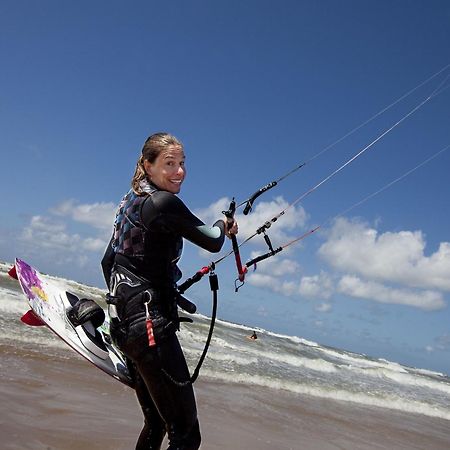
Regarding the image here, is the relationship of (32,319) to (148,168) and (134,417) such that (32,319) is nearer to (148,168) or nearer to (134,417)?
(148,168)

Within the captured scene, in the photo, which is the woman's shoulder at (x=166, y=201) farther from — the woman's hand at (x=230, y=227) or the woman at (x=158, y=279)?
the woman's hand at (x=230, y=227)

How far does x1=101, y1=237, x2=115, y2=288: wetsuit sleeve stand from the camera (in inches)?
136

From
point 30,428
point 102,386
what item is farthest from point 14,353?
point 30,428

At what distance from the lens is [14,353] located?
8172 mm

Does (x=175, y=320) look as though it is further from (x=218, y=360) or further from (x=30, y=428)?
(x=218, y=360)

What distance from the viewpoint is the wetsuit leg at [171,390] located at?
2.92 metres

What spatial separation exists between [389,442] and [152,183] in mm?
7200

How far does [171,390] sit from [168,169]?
1.37 m

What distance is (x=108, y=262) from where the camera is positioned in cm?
348

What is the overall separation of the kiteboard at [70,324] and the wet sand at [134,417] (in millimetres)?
1347

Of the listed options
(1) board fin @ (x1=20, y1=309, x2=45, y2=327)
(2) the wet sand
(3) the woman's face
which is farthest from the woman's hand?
(2) the wet sand

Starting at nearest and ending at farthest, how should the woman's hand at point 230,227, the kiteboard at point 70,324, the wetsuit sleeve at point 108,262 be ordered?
the woman's hand at point 230,227 → the wetsuit sleeve at point 108,262 → the kiteboard at point 70,324

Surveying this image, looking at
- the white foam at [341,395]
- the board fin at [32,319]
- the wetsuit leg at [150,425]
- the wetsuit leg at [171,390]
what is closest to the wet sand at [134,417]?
the white foam at [341,395]

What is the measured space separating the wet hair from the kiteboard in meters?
1.03
